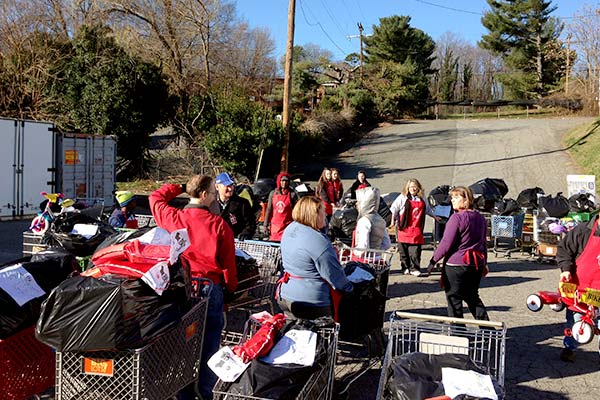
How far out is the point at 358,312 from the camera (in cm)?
480

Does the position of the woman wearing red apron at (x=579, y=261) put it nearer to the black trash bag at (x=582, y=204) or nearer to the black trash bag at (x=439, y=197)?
the black trash bag at (x=582, y=204)

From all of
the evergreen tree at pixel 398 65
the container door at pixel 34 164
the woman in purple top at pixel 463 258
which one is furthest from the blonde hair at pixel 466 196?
the evergreen tree at pixel 398 65

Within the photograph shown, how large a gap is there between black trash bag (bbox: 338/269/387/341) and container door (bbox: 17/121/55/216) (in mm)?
13073

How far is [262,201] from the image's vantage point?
12820 mm

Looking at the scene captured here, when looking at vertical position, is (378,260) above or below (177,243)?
below

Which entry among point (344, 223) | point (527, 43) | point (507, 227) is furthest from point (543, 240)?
point (527, 43)

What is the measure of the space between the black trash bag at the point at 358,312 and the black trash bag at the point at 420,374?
1.15 meters

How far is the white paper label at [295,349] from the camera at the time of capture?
132 inches

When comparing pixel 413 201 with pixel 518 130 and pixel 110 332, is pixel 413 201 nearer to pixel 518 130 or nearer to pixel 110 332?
pixel 110 332

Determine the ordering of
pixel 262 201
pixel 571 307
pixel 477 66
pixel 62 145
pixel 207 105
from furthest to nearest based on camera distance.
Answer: pixel 477 66 → pixel 207 105 → pixel 62 145 → pixel 262 201 → pixel 571 307

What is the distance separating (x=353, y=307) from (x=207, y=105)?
2111 centimetres

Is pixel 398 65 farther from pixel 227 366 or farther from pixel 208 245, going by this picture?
pixel 227 366

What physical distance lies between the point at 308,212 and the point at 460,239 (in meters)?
1.98

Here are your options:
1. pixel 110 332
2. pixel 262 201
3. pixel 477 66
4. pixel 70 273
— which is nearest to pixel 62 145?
pixel 262 201
